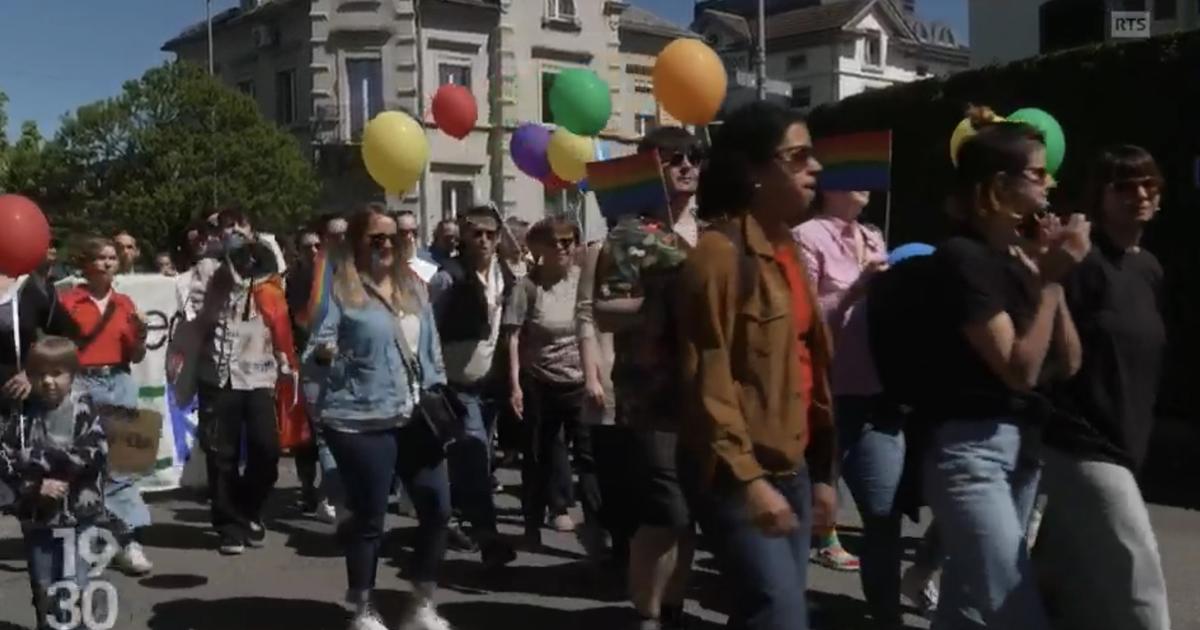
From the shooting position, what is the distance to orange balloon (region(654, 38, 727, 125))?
830cm

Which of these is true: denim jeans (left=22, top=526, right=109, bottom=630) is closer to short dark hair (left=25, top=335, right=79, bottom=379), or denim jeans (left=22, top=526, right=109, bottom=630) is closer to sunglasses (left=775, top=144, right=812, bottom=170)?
short dark hair (left=25, top=335, right=79, bottom=379)

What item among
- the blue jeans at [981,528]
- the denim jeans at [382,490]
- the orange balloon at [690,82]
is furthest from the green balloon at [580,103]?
the blue jeans at [981,528]

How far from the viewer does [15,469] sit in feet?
17.4

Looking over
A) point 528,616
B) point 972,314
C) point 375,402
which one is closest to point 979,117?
point 972,314

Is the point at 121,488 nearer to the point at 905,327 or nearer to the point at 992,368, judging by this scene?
the point at 905,327

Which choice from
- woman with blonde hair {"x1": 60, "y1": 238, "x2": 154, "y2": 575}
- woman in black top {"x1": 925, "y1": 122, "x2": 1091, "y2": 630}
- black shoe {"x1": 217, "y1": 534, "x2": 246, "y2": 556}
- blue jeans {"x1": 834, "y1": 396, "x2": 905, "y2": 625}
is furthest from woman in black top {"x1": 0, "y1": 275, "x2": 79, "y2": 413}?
woman in black top {"x1": 925, "y1": 122, "x2": 1091, "y2": 630}

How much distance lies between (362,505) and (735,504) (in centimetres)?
234

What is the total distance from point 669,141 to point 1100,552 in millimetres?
2207

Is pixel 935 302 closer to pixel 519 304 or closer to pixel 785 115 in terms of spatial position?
pixel 785 115

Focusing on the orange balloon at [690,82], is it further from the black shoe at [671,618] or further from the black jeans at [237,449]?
the black shoe at [671,618]

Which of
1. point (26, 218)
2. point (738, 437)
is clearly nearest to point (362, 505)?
point (26, 218)

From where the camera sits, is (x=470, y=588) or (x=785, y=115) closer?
(x=785, y=115)

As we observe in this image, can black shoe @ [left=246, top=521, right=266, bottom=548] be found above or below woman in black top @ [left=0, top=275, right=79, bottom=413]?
below

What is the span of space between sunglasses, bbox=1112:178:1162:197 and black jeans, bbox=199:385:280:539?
475cm
